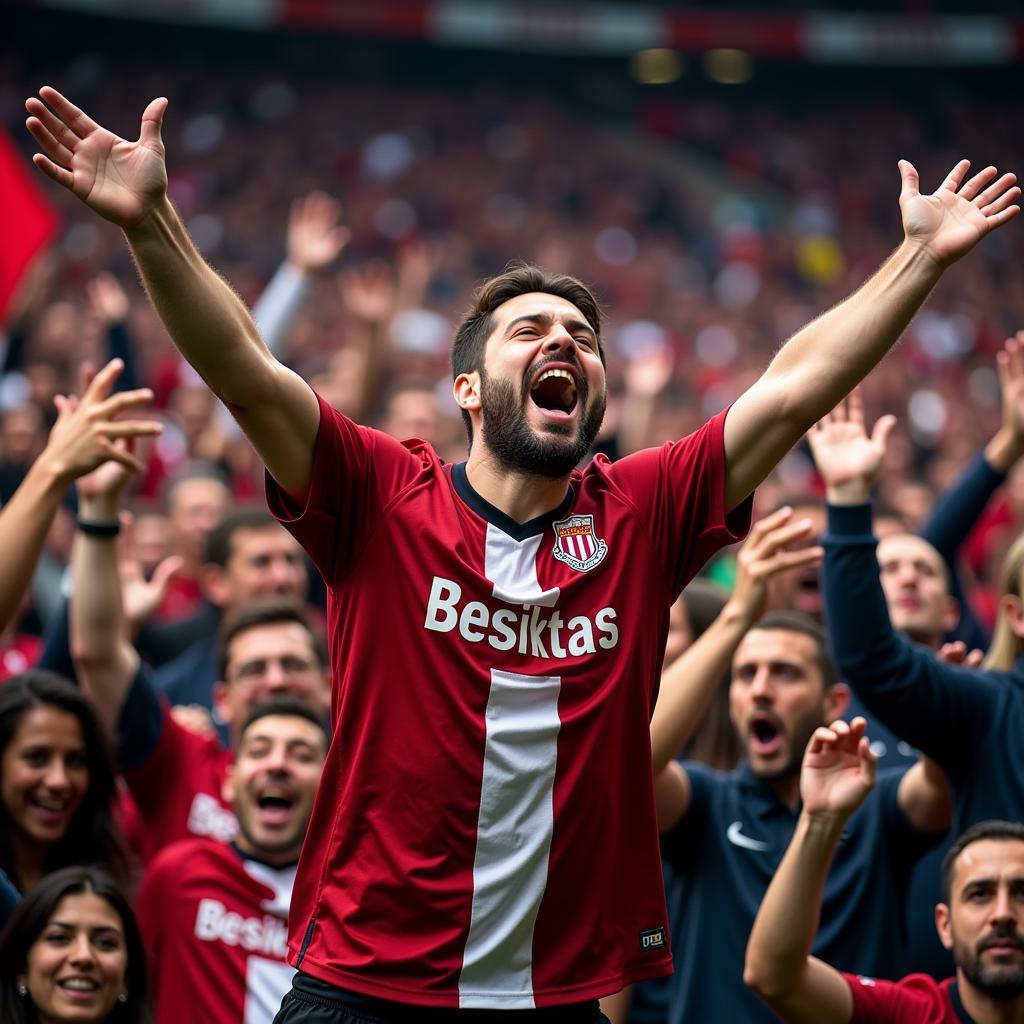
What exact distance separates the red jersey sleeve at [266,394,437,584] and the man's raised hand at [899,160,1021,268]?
40.3 inches

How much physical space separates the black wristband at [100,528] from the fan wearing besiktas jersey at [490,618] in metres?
1.64

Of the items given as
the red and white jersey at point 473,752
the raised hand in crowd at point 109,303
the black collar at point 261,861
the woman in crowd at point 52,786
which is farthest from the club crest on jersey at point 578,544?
the raised hand in crowd at point 109,303

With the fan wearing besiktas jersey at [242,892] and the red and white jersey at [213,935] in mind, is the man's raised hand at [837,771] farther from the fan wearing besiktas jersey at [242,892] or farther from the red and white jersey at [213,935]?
the red and white jersey at [213,935]

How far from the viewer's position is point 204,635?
18.9 feet

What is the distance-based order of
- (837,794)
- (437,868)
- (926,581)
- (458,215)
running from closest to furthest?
1. (437,868)
2. (837,794)
3. (926,581)
4. (458,215)

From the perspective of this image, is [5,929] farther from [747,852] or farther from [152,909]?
[747,852]

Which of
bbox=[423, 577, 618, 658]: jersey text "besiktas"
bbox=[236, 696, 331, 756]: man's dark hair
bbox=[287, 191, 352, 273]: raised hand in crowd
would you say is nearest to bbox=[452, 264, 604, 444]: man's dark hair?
bbox=[423, 577, 618, 658]: jersey text "besiktas"

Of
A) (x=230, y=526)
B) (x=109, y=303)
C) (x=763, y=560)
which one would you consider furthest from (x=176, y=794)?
(x=109, y=303)

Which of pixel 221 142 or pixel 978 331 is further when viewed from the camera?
pixel 221 142

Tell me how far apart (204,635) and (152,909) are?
1.84 m

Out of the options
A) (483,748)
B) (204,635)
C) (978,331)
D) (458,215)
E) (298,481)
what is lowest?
(483,748)

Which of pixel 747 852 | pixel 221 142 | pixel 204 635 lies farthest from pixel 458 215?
pixel 747 852

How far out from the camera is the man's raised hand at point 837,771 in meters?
3.47

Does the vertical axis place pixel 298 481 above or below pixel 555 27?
below
